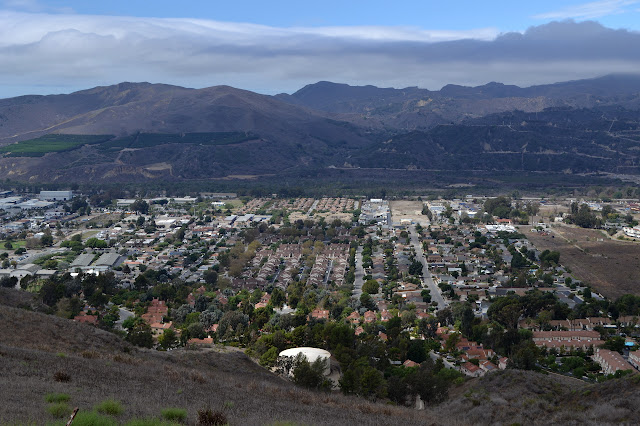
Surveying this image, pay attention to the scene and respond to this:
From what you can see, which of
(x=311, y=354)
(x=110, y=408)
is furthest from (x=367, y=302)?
(x=110, y=408)

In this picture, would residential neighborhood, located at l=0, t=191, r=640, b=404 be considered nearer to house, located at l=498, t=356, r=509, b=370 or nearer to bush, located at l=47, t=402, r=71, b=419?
house, located at l=498, t=356, r=509, b=370

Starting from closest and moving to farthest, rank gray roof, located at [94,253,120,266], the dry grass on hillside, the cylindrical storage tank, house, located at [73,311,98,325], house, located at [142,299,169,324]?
1. the dry grass on hillside
2. the cylindrical storage tank
3. house, located at [73,311,98,325]
4. house, located at [142,299,169,324]
5. gray roof, located at [94,253,120,266]

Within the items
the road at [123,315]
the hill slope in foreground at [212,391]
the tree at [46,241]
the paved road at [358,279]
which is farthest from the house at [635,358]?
the tree at [46,241]

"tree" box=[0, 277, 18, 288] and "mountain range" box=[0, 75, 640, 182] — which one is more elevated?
"mountain range" box=[0, 75, 640, 182]

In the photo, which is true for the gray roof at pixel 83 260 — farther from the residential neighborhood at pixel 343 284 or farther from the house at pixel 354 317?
the house at pixel 354 317

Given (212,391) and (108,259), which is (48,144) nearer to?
(108,259)

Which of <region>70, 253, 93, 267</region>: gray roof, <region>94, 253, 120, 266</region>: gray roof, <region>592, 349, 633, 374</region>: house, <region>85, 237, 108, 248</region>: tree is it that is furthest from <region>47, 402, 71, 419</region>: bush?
<region>85, 237, 108, 248</region>: tree

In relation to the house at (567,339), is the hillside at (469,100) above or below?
above
